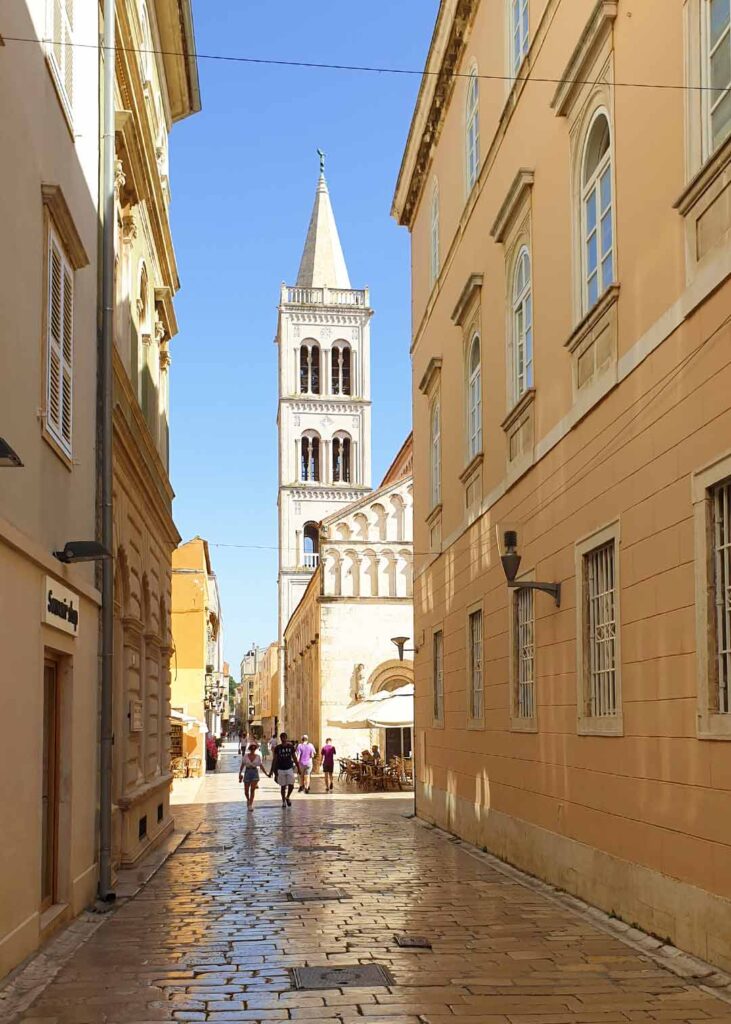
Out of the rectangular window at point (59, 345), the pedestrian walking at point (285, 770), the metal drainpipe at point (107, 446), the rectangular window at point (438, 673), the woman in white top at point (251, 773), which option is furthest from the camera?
the pedestrian walking at point (285, 770)

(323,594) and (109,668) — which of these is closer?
(109,668)

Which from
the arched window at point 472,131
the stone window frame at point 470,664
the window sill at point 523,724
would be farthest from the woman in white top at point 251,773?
the arched window at point 472,131

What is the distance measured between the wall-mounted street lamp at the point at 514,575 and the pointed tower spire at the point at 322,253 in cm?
→ 7302

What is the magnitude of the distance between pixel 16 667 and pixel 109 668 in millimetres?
4221

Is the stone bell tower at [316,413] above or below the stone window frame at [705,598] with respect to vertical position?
above

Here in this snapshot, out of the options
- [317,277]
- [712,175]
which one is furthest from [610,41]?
[317,277]

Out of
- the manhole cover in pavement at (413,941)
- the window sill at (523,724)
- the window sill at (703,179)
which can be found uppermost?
the window sill at (703,179)

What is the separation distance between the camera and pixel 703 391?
9125 millimetres

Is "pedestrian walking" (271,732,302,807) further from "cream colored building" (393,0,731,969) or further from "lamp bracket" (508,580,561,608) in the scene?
"lamp bracket" (508,580,561,608)

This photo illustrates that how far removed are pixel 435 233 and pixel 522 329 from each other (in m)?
8.81

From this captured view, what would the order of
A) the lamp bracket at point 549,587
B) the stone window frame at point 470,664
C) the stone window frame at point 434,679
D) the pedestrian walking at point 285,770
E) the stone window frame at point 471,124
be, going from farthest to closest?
the pedestrian walking at point 285,770, the stone window frame at point 434,679, the stone window frame at point 471,124, the stone window frame at point 470,664, the lamp bracket at point 549,587

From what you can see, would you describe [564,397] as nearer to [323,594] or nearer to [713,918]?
[713,918]

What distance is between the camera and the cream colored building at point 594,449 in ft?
30.0

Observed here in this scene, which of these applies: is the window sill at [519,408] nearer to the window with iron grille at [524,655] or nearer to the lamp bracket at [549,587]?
the window with iron grille at [524,655]
